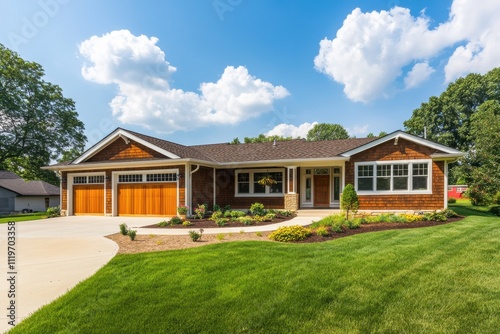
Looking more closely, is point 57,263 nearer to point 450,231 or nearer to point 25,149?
point 450,231

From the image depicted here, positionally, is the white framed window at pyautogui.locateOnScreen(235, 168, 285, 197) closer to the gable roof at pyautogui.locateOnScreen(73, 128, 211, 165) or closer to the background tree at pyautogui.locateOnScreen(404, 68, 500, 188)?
the gable roof at pyautogui.locateOnScreen(73, 128, 211, 165)

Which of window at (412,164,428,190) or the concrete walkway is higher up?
window at (412,164,428,190)

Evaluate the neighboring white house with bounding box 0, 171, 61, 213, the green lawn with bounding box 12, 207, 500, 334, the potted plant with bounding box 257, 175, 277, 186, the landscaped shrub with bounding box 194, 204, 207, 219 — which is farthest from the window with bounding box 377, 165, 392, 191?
the neighboring white house with bounding box 0, 171, 61, 213

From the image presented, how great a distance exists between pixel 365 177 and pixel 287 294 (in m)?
12.0

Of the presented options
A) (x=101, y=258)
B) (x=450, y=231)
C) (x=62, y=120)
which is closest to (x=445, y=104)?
(x=450, y=231)

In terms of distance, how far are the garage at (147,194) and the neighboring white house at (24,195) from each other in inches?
1132

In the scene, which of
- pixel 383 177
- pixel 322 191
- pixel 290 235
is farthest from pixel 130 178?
pixel 383 177

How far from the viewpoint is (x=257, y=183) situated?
57.0ft

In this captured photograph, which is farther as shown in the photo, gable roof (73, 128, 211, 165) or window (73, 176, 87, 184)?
window (73, 176, 87, 184)

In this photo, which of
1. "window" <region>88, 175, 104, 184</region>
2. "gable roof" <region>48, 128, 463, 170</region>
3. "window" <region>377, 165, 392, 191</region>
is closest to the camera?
"gable roof" <region>48, 128, 463, 170</region>

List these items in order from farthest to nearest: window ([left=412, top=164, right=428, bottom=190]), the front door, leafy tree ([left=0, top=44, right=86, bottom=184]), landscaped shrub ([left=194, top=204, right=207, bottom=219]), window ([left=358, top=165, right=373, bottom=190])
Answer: leafy tree ([left=0, top=44, right=86, bottom=184]) → the front door → window ([left=358, top=165, right=373, bottom=190]) → landscaped shrub ([left=194, top=204, right=207, bottom=219]) → window ([left=412, top=164, right=428, bottom=190])

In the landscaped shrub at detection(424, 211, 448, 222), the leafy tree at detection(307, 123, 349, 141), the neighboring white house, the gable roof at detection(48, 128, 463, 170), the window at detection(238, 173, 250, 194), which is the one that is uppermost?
the leafy tree at detection(307, 123, 349, 141)

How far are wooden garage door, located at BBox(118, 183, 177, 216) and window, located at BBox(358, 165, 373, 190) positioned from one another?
31.7 ft

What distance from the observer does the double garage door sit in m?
15.4
